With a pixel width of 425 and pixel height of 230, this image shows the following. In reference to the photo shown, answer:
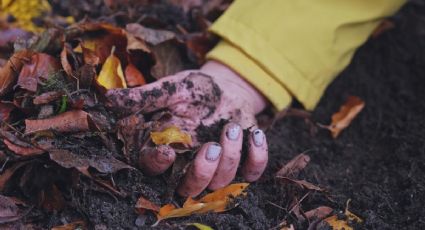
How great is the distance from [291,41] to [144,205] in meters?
0.83

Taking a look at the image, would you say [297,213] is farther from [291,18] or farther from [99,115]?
[291,18]

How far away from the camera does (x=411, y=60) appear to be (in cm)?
206

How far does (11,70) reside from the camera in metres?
1.44

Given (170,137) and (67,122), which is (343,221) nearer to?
(170,137)

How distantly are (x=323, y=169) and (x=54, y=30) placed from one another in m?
0.91

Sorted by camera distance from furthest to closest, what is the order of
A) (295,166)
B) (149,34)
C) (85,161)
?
(149,34) < (295,166) < (85,161)

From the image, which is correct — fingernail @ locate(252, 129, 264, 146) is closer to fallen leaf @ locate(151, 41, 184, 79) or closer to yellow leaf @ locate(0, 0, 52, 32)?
fallen leaf @ locate(151, 41, 184, 79)

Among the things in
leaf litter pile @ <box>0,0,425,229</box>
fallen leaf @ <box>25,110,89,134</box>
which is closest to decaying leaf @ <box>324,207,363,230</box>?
leaf litter pile @ <box>0,0,425,229</box>

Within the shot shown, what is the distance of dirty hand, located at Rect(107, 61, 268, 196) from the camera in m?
1.34

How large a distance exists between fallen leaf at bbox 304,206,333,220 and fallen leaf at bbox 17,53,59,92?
775 mm

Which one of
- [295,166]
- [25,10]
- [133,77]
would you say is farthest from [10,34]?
[295,166]

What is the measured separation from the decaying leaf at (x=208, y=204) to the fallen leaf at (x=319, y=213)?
179mm

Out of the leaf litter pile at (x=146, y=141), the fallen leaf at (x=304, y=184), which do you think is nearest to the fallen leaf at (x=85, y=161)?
the leaf litter pile at (x=146, y=141)

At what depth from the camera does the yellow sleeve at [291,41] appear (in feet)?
5.79
